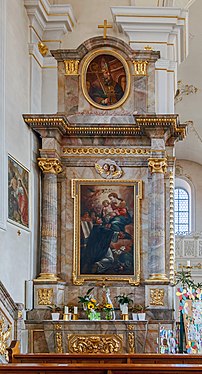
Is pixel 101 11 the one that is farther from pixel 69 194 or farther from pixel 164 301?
pixel 164 301

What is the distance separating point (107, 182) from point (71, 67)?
2487mm

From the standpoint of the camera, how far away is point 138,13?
1730cm

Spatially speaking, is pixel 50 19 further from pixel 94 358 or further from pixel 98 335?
pixel 94 358

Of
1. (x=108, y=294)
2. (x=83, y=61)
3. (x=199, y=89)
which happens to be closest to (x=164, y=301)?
(x=108, y=294)

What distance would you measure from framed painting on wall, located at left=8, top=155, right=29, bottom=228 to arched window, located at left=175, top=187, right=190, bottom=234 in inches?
590

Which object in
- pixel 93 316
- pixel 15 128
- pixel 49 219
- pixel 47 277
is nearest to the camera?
pixel 15 128

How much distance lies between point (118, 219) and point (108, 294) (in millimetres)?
1548

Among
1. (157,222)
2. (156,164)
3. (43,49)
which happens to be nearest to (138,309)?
(157,222)

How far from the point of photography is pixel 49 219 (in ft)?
54.3

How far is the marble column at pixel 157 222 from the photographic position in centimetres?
1650

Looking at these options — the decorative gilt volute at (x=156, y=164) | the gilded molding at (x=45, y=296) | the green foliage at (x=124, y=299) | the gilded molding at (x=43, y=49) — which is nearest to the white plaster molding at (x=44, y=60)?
the gilded molding at (x=43, y=49)

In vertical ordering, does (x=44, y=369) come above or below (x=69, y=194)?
below

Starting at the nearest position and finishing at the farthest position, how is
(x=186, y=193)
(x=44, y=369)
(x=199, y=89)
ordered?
(x=44, y=369)
(x=199, y=89)
(x=186, y=193)

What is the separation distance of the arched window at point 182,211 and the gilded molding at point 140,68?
13.6 metres
